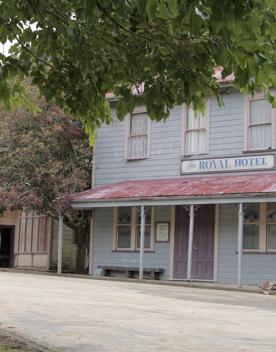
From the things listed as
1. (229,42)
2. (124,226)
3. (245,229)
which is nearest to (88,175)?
(124,226)

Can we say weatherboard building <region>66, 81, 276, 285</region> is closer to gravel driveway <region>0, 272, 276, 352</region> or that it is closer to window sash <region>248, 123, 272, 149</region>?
window sash <region>248, 123, 272, 149</region>

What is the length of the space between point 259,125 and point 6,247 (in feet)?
48.3

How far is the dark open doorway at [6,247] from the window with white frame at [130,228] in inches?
312

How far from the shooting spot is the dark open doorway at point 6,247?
3081cm

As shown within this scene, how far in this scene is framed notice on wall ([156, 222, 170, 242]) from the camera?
2309 cm

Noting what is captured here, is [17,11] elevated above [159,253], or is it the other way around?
[17,11]

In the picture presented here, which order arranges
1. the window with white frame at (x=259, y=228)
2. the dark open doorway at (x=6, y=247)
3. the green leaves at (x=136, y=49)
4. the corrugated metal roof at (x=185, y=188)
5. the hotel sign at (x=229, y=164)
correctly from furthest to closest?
the dark open doorway at (x=6, y=247) → the hotel sign at (x=229, y=164) → the window with white frame at (x=259, y=228) → the corrugated metal roof at (x=185, y=188) → the green leaves at (x=136, y=49)

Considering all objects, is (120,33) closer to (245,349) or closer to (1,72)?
(1,72)

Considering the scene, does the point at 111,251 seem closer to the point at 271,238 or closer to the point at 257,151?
the point at 271,238

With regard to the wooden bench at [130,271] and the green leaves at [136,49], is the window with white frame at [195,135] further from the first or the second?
the green leaves at [136,49]

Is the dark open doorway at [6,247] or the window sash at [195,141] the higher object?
the window sash at [195,141]

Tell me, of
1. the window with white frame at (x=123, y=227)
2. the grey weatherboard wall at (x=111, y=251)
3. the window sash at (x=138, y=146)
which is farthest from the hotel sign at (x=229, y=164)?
the window with white frame at (x=123, y=227)

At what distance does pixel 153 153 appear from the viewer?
934 inches

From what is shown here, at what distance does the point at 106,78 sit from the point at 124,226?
1833 cm
